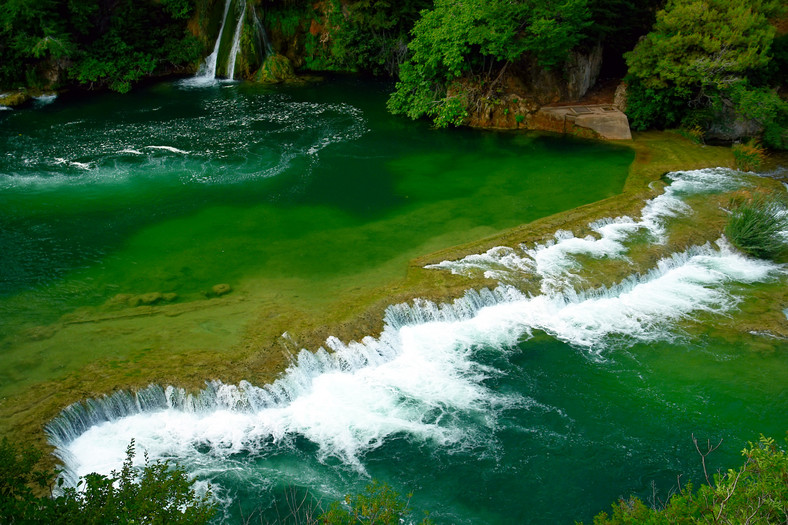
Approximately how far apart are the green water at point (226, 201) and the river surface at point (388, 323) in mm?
68

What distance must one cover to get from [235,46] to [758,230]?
19.2 meters

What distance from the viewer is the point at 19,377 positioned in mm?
9742

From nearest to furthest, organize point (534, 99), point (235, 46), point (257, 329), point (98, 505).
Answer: point (98, 505) → point (257, 329) → point (534, 99) → point (235, 46)

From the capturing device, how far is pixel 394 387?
10500mm

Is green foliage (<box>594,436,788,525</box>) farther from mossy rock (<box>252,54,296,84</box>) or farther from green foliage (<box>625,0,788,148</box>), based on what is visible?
mossy rock (<box>252,54,296,84</box>)

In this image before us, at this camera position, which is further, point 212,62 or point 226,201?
point 212,62

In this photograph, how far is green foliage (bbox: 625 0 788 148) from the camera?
17688 millimetres

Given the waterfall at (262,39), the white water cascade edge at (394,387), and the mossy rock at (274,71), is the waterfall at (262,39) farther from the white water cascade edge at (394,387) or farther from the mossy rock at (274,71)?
the white water cascade edge at (394,387)

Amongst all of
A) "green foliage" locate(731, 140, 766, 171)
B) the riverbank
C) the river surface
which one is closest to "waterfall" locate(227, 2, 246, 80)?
the river surface

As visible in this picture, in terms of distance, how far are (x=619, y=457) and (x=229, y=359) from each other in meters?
5.98

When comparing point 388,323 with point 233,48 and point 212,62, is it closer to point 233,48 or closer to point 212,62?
point 233,48

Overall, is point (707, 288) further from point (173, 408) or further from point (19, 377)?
point (19, 377)

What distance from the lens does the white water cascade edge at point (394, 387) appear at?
30.5 feet

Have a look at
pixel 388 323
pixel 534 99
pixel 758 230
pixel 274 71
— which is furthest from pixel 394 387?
pixel 274 71
